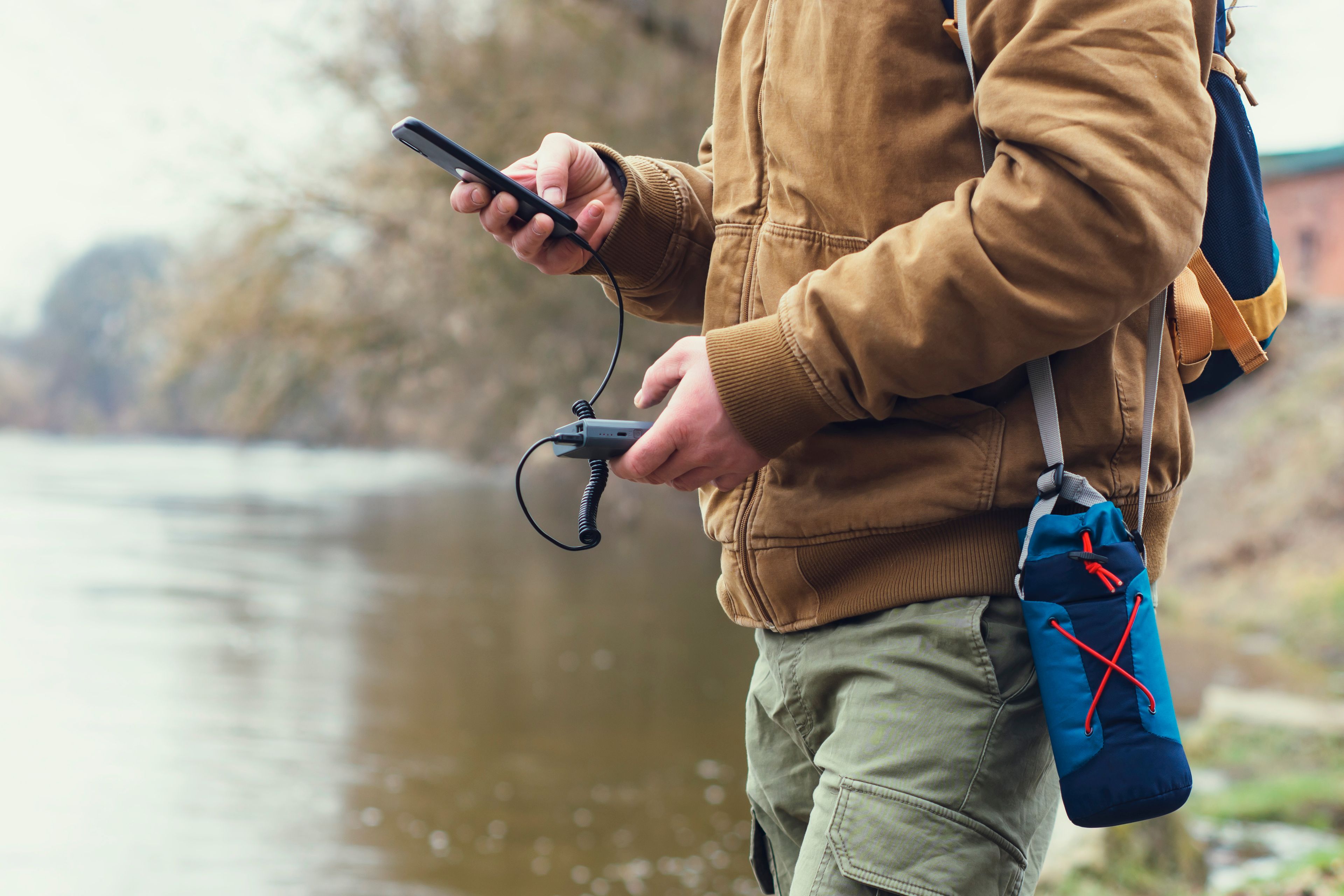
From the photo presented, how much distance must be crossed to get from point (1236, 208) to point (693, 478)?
29.2 inches

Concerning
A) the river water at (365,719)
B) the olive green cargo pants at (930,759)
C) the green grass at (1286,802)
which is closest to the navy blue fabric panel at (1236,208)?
the olive green cargo pants at (930,759)

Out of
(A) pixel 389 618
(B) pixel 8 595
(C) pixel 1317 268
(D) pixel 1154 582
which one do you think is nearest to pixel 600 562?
(A) pixel 389 618

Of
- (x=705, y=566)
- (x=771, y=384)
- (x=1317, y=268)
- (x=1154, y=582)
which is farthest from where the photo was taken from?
(x=1317, y=268)

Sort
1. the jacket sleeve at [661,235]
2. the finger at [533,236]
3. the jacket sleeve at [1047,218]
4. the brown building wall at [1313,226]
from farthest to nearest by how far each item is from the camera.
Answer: the brown building wall at [1313,226] < the jacket sleeve at [661,235] < the finger at [533,236] < the jacket sleeve at [1047,218]

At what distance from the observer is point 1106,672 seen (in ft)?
4.04

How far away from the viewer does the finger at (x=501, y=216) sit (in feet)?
5.30

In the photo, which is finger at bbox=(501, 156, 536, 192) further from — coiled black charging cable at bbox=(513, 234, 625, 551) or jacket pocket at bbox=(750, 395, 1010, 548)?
jacket pocket at bbox=(750, 395, 1010, 548)

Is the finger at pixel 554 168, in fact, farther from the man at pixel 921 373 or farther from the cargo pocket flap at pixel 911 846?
the cargo pocket flap at pixel 911 846

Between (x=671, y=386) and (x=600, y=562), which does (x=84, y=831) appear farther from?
(x=600, y=562)

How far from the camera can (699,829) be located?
6078mm

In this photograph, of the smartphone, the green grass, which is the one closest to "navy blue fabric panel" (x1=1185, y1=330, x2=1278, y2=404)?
the smartphone

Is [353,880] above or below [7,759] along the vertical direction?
above

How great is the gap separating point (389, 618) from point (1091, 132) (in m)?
11.2

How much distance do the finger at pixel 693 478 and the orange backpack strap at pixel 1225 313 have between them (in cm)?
65
